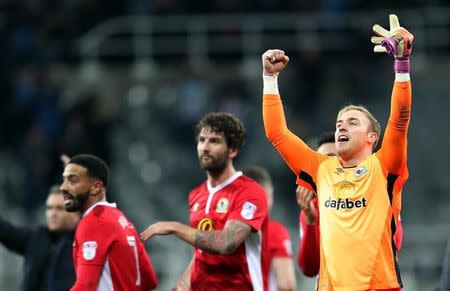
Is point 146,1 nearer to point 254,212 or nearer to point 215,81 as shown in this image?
point 215,81

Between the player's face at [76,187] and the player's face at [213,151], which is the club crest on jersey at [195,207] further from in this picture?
the player's face at [76,187]

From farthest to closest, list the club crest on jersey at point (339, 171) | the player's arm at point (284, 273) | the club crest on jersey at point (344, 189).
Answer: the player's arm at point (284, 273)
the club crest on jersey at point (339, 171)
the club crest on jersey at point (344, 189)

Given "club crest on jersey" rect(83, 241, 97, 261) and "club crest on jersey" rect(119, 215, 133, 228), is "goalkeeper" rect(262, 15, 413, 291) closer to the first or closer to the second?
"club crest on jersey" rect(119, 215, 133, 228)

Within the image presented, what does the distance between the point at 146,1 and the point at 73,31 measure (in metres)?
1.38

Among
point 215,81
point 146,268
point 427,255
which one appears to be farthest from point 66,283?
point 215,81

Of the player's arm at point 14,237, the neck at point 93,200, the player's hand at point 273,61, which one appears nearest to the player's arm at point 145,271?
the neck at point 93,200

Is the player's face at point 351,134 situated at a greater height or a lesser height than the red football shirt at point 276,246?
greater

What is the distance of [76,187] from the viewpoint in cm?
825

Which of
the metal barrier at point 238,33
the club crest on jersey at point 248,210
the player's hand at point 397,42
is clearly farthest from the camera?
the metal barrier at point 238,33

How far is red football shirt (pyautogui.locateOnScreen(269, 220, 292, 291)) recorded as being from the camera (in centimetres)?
988

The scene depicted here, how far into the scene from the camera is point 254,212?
26.9 ft

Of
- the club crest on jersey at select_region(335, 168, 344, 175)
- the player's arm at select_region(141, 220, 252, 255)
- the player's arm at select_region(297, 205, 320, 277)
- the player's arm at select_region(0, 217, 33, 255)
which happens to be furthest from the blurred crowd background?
the club crest on jersey at select_region(335, 168, 344, 175)

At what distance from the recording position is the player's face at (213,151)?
840 centimetres

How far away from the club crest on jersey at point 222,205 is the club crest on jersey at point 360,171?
1270 millimetres
